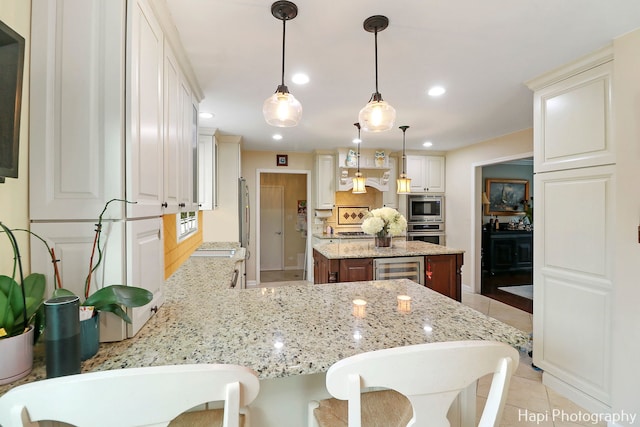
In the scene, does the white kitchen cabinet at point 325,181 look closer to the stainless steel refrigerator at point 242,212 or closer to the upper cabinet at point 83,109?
the stainless steel refrigerator at point 242,212

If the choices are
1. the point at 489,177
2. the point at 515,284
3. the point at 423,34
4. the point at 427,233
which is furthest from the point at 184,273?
the point at 489,177

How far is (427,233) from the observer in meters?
5.30

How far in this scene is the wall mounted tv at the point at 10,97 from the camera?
0.79 metres

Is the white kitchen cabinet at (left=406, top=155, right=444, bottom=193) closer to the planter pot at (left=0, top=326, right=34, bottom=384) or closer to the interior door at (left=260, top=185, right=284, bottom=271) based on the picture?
the interior door at (left=260, top=185, right=284, bottom=271)

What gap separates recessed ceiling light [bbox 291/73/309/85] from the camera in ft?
7.22

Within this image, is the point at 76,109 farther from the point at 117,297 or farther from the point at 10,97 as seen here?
the point at 117,297

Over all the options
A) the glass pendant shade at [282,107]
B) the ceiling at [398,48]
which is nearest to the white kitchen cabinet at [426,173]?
the ceiling at [398,48]

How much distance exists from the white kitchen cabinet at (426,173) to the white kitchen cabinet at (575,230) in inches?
116

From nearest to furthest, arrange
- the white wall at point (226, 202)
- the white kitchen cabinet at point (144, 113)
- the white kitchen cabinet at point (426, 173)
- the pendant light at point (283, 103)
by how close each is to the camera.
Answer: the white kitchen cabinet at point (144, 113) → the pendant light at point (283, 103) → the white wall at point (226, 202) → the white kitchen cabinet at point (426, 173)

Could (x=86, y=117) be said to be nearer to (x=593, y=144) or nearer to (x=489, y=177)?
(x=593, y=144)

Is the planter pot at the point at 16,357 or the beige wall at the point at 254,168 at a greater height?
the beige wall at the point at 254,168

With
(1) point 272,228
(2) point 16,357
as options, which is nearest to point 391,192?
(1) point 272,228

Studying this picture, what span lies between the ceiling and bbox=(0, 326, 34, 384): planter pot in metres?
1.55

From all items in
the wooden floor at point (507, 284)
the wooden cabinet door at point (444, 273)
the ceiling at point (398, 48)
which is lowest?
the wooden floor at point (507, 284)
